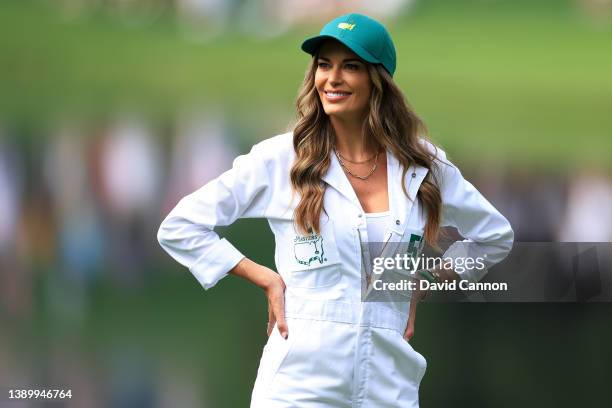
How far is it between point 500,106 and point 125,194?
57.4 inches

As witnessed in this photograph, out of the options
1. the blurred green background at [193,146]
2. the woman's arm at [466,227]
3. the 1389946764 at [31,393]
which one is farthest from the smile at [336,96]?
the 1389946764 at [31,393]

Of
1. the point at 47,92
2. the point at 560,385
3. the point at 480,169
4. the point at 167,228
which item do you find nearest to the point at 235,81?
the point at 47,92

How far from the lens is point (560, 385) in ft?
14.1

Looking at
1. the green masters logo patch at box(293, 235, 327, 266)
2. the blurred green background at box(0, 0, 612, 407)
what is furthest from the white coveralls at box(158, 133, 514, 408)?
the blurred green background at box(0, 0, 612, 407)

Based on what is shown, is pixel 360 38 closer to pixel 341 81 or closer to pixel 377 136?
pixel 341 81

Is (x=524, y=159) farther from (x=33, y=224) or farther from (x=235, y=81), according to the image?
(x=33, y=224)

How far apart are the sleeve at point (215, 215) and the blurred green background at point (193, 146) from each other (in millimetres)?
1210

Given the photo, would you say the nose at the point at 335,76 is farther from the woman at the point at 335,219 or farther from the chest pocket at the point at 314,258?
the chest pocket at the point at 314,258

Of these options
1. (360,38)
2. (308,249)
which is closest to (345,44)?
(360,38)

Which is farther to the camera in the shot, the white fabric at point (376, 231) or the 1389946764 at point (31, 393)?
the 1389946764 at point (31, 393)

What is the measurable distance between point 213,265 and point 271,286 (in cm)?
17

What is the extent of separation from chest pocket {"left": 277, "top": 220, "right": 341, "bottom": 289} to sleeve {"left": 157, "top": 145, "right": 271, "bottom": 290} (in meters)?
0.15

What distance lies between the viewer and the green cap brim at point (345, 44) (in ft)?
9.28

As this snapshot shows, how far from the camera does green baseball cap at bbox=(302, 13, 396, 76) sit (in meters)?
2.84
